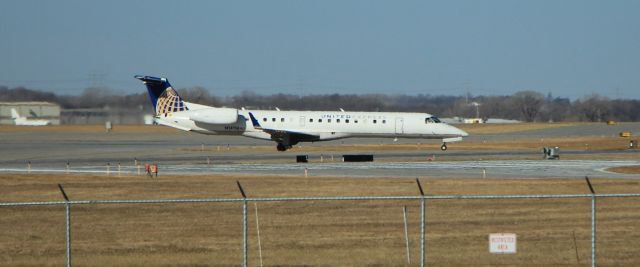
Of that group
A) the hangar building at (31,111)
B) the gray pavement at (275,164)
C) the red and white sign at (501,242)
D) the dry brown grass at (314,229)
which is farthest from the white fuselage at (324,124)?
the hangar building at (31,111)

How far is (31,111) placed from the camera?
4766 inches

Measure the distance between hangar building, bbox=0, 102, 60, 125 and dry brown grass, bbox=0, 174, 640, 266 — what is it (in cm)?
8123

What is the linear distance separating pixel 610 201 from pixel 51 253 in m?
16.9

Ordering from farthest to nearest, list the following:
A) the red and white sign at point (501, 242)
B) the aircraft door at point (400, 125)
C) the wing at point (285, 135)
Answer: the aircraft door at point (400, 125), the wing at point (285, 135), the red and white sign at point (501, 242)

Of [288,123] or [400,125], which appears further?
[400,125]

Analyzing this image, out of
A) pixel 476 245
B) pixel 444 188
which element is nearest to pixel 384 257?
pixel 476 245

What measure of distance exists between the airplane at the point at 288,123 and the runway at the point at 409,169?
12771 mm

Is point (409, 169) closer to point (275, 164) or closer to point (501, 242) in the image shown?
point (275, 164)

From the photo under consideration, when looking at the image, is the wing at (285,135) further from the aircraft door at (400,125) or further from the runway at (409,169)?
the runway at (409,169)

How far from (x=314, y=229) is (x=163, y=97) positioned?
132 feet

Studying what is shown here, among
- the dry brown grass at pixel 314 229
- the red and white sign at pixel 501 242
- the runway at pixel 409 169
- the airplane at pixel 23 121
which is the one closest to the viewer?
the red and white sign at pixel 501 242

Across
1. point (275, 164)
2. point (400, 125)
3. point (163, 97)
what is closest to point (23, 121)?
point (163, 97)

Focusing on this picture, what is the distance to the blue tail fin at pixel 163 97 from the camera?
6228 cm

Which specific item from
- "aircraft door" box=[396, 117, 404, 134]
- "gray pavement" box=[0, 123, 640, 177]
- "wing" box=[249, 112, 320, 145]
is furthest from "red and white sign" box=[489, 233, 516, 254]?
"aircraft door" box=[396, 117, 404, 134]
